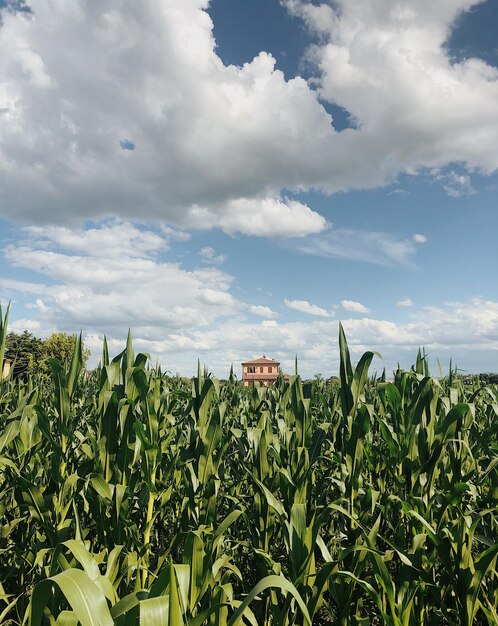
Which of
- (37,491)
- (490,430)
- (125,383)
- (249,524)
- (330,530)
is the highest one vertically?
(125,383)

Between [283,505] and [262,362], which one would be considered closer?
[283,505]

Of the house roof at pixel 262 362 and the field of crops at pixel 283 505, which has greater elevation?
the house roof at pixel 262 362

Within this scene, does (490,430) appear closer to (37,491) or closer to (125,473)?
(125,473)

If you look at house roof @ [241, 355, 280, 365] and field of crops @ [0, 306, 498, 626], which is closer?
field of crops @ [0, 306, 498, 626]

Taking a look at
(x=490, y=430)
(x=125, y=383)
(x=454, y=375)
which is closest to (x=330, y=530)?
(x=490, y=430)

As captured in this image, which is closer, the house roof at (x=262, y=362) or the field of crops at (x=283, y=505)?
the field of crops at (x=283, y=505)

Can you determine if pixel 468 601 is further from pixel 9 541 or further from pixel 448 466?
pixel 9 541

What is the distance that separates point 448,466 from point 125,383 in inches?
93.3

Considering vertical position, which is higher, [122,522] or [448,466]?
[448,466]

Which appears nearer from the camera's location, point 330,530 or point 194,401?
point 194,401

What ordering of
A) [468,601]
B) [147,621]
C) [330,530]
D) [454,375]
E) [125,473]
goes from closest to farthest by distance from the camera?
[147,621] < [468,601] < [125,473] < [330,530] < [454,375]

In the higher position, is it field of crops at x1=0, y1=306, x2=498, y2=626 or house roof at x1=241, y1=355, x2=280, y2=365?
house roof at x1=241, y1=355, x2=280, y2=365

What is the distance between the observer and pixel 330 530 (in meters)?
3.82

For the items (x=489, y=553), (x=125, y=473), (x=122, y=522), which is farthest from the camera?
(x=125, y=473)
